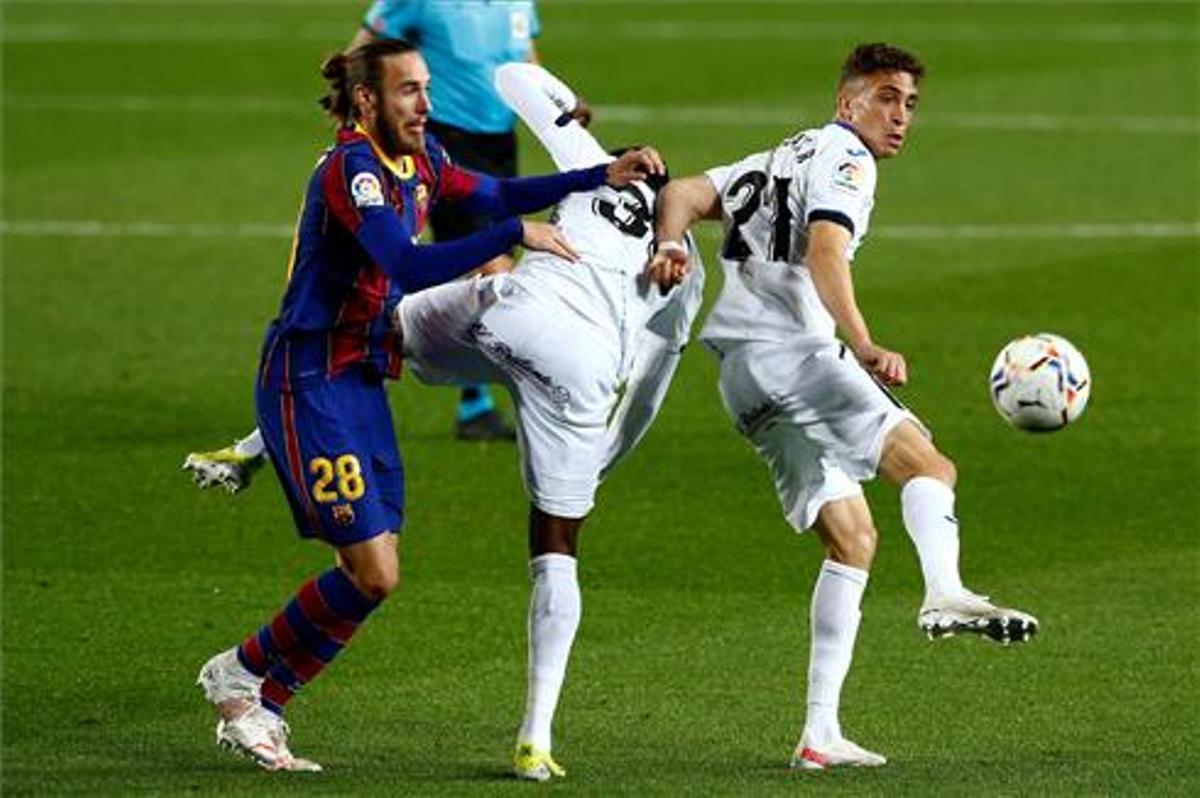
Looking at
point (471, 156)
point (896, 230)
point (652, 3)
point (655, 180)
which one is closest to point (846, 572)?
point (655, 180)

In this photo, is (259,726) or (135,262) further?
(135,262)

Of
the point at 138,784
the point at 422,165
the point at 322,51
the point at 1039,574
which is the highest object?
the point at 322,51

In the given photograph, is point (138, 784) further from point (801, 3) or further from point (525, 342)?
point (801, 3)

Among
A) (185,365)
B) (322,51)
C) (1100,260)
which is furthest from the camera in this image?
(322,51)

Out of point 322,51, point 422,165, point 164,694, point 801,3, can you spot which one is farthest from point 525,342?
point 801,3

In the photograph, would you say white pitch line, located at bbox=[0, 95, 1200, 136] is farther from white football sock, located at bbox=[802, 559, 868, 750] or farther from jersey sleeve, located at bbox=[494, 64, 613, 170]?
white football sock, located at bbox=[802, 559, 868, 750]

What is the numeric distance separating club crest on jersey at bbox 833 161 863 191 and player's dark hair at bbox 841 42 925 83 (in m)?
0.35

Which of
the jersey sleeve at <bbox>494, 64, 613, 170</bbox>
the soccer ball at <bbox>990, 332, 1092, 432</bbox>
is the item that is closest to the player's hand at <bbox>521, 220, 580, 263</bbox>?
the jersey sleeve at <bbox>494, 64, 613, 170</bbox>

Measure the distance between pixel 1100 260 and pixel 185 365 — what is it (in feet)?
20.9

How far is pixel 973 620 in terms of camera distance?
8.80 m

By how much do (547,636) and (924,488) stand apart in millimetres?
1236

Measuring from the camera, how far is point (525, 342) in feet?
30.8

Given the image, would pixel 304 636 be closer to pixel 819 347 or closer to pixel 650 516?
pixel 819 347

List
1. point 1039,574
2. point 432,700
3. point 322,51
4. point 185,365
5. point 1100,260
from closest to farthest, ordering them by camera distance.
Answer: point 432,700, point 1039,574, point 185,365, point 1100,260, point 322,51
